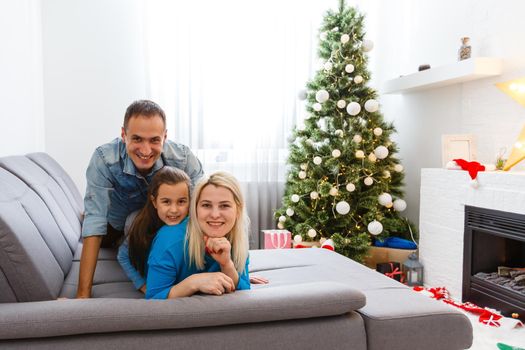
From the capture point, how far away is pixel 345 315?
161 cm

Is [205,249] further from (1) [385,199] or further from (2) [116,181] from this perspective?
(1) [385,199]

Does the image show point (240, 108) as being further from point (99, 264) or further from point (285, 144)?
point (99, 264)

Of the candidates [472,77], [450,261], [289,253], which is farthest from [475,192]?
[289,253]

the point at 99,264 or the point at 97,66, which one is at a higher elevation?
the point at 97,66

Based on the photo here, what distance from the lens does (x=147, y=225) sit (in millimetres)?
1884

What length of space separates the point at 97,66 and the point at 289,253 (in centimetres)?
269

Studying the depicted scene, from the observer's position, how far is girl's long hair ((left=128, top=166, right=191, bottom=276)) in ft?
6.07

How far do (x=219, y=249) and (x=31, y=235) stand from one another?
2.10ft

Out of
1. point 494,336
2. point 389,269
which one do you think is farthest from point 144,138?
point 389,269

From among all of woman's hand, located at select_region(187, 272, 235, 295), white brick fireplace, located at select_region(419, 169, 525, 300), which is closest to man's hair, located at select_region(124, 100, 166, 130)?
woman's hand, located at select_region(187, 272, 235, 295)

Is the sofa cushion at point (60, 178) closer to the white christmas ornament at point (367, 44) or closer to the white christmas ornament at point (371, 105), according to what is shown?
the white christmas ornament at point (371, 105)

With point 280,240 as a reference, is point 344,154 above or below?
above

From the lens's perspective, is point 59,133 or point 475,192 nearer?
point 475,192

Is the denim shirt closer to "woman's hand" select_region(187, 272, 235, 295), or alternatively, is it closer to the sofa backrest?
the sofa backrest
